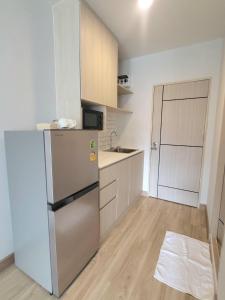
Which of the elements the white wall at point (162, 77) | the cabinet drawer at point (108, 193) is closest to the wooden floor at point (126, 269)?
the cabinet drawer at point (108, 193)

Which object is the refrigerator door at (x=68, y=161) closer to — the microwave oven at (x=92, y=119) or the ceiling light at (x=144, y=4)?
the microwave oven at (x=92, y=119)

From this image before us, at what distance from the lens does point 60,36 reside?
1.74m

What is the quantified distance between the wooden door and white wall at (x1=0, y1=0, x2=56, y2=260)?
1.90 m

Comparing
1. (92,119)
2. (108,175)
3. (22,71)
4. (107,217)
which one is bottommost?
(107,217)

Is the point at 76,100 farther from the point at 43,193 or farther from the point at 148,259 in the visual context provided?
the point at 148,259

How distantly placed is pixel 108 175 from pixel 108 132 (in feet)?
4.47

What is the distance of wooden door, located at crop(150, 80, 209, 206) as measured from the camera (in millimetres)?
2609

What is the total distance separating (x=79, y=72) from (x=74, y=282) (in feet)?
6.62

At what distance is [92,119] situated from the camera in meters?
2.00

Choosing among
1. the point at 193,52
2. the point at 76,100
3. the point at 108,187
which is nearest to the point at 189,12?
the point at 193,52

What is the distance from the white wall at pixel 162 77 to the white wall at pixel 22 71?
169 centimetres

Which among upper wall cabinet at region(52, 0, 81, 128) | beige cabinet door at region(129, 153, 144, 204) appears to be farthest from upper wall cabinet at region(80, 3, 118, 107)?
beige cabinet door at region(129, 153, 144, 204)

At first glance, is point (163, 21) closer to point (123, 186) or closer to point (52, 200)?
point (123, 186)

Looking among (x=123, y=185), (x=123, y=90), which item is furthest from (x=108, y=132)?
(x=123, y=185)
